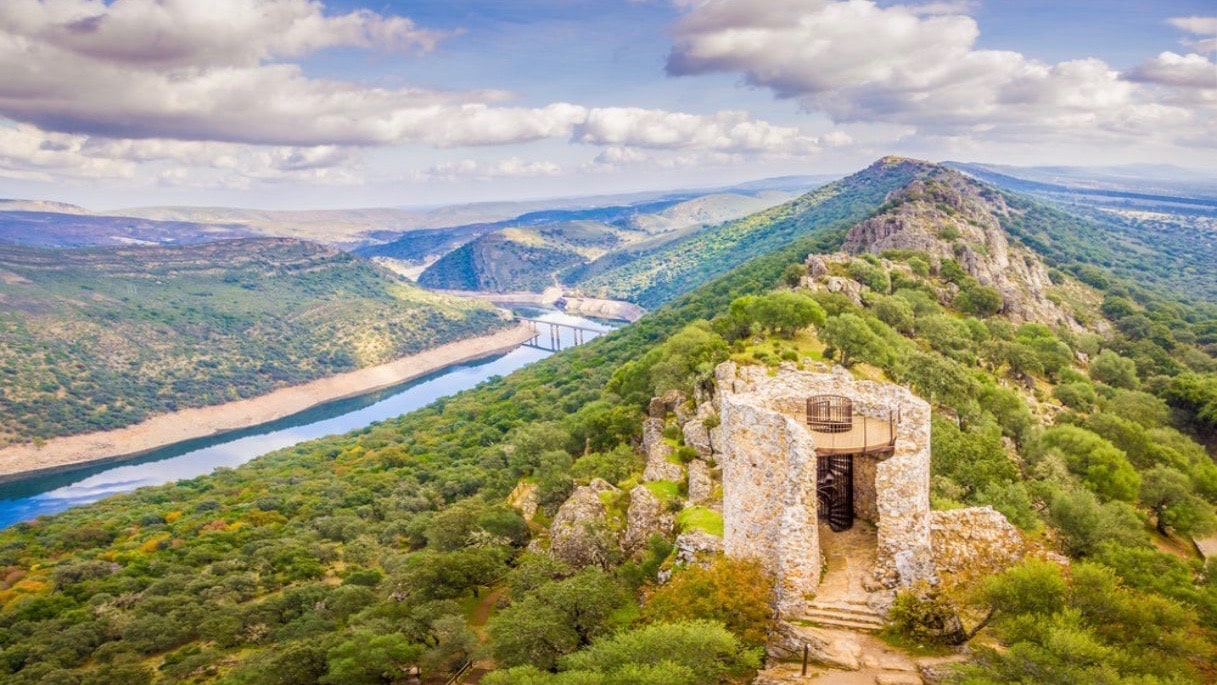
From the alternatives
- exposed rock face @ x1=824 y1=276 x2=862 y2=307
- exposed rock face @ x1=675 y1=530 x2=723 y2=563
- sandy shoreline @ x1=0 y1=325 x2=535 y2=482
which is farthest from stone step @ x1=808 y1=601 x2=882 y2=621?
sandy shoreline @ x1=0 y1=325 x2=535 y2=482

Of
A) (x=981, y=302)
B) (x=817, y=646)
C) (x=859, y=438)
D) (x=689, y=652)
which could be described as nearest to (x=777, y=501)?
(x=817, y=646)

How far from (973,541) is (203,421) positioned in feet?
505

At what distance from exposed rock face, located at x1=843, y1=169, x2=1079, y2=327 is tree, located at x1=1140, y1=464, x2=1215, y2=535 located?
41622 mm

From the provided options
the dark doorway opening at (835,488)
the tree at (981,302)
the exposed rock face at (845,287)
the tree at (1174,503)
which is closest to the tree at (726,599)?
the dark doorway opening at (835,488)

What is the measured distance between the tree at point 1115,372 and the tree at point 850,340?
33.9 metres

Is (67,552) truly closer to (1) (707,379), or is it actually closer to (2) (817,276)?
(1) (707,379)

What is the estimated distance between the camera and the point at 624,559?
27.7 meters

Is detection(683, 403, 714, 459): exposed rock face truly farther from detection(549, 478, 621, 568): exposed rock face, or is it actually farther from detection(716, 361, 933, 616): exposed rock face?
detection(716, 361, 933, 616): exposed rock face

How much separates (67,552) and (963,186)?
605ft

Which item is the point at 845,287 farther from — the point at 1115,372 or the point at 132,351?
the point at 132,351

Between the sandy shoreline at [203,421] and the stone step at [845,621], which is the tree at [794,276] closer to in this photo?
the stone step at [845,621]

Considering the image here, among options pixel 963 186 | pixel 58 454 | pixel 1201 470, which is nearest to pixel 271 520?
pixel 1201 470

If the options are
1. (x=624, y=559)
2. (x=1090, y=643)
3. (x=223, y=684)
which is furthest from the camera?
(x=223, y=684)

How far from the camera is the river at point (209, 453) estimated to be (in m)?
108
